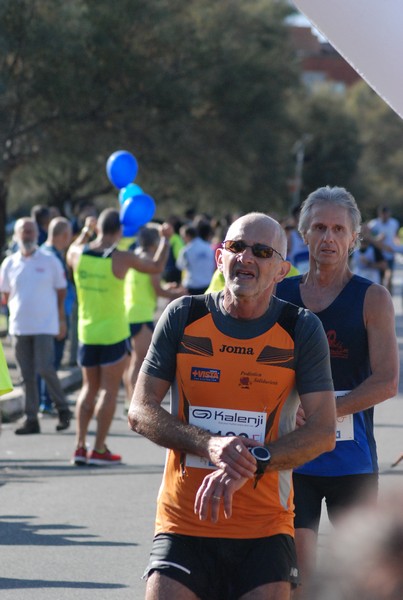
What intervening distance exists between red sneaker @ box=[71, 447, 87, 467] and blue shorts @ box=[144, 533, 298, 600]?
6.57 metres

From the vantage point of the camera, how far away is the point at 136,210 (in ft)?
43.9

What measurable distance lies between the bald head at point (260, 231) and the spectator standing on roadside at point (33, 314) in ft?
26.8

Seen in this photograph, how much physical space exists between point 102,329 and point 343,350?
19.4 feet

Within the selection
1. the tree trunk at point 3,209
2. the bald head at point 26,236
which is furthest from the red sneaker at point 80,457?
the tree trunk at point 3,209

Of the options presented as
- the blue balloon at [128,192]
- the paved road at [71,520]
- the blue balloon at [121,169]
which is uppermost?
the blue balloon at [121,169]

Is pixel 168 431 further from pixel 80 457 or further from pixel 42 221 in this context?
pixel 42 221

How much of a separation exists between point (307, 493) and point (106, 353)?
591cm

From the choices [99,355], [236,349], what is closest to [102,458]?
[99,355]

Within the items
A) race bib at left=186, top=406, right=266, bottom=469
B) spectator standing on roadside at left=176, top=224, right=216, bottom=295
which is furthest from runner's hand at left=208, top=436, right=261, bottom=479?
spectator standing on roadside at left=176, top=224, right=216, bottom=295

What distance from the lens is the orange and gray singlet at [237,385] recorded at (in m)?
3.76

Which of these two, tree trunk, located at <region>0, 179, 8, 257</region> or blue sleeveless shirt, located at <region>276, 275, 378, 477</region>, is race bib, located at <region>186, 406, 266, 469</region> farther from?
tree trunk, located at <region>0, 179, 8, 257</region>

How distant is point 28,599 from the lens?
6309mm

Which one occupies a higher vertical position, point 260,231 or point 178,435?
point 260,231

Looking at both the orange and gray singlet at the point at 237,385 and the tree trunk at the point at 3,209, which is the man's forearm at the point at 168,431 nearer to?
the orange and gray singlet at the point at 237,385
